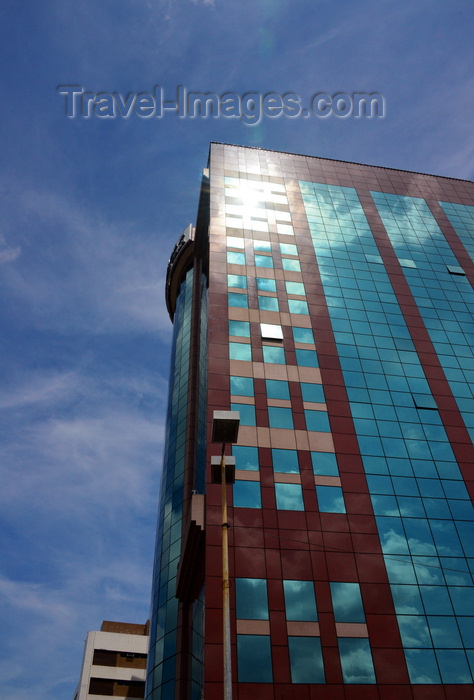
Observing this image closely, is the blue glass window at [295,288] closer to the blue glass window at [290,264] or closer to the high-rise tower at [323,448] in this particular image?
the high-rise tower at [323,448]

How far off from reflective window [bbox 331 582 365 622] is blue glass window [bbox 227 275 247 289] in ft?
83.7

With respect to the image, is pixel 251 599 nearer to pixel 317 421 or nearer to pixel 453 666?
pixel 453 666

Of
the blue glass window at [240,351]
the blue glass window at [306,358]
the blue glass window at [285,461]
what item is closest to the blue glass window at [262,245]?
the blue glass window at [306,358]

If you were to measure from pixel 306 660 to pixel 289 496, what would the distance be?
898cm

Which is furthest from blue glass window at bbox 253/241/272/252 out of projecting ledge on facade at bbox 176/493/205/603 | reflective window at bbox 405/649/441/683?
reflective window at bbox 405/649/441/683

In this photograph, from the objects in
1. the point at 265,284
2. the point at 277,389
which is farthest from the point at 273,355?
the point at 265,284

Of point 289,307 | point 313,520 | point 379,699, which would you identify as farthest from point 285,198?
point 379,699

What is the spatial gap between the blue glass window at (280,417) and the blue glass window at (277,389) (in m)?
1.09

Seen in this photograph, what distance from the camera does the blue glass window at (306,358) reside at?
40144mm

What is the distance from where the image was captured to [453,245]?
5738cm

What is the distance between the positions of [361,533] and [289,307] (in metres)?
20.3

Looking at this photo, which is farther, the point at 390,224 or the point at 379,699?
the point at 390,224

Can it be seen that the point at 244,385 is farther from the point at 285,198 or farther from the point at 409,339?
the point at 285,198

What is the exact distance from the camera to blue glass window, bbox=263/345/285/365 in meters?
39.6
